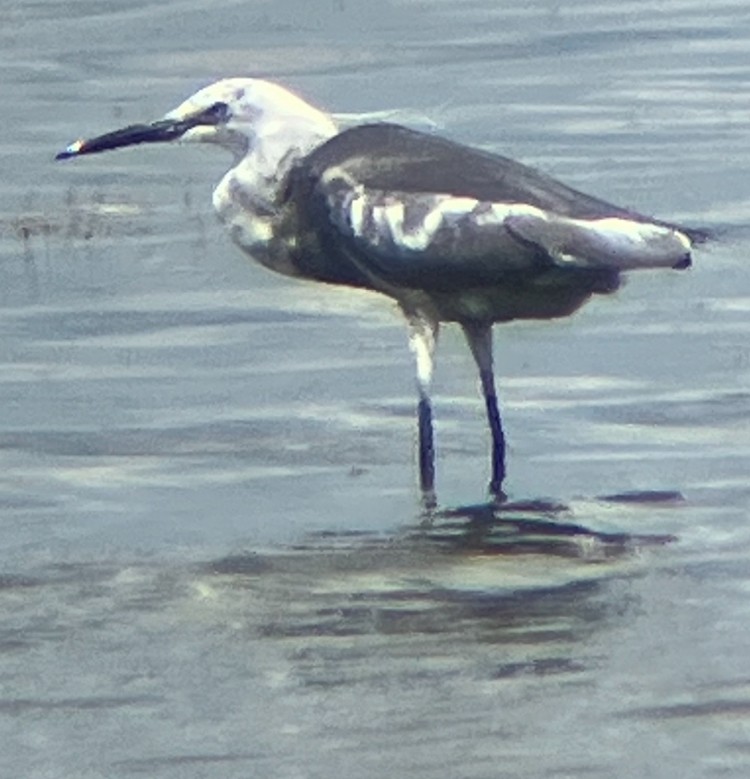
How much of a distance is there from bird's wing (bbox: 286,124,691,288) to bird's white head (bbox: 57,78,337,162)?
0.28 m

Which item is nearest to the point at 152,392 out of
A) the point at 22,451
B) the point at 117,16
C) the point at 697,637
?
the point at 22,451

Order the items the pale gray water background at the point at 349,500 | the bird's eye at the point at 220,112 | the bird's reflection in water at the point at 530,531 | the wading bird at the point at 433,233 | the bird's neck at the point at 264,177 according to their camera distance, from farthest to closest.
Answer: the bird's eye at the point at 220,112 → the bird's neck at the point at 264,177 → the wading bird at the point at 433,233 → the bird's reflection in water at the point at 530,531 → the pale gray water background at the point at 349,500

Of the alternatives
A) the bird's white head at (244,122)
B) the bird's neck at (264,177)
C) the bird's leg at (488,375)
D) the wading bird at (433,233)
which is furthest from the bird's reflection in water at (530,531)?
the bird's white head at (244,122)

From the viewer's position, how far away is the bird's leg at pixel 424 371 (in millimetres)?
10711

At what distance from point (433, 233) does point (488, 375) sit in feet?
1.71

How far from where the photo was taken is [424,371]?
10797 millimetres

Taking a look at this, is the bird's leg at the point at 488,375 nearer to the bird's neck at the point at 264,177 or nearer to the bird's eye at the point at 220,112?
the bird's neck at the point at 264,177

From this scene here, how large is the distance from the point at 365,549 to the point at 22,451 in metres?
1.60

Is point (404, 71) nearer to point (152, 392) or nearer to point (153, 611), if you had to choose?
point (152, 392)

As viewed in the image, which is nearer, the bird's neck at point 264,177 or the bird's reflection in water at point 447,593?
the bird's reflection in water at point 447,593

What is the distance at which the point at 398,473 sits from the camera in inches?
416

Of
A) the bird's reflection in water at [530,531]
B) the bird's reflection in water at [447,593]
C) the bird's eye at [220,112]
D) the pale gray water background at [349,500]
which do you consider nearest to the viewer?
the pale gray water background at [349,500]

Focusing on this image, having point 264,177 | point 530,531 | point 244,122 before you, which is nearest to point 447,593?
point 530,531

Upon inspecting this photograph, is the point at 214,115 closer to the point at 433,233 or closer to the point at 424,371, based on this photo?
the point at 433,233
